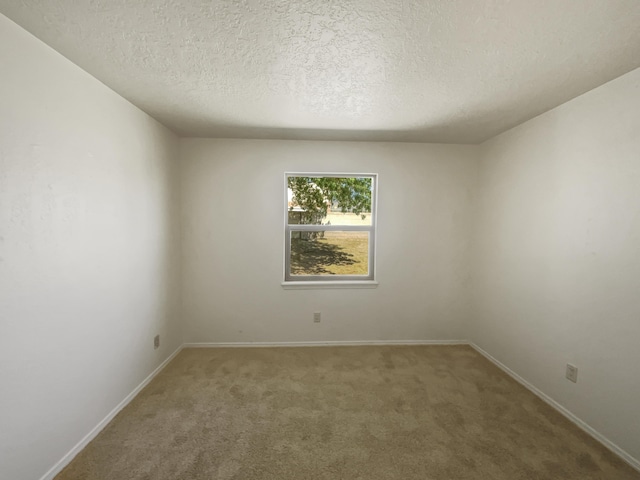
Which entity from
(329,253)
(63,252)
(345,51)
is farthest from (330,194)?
(63,252)

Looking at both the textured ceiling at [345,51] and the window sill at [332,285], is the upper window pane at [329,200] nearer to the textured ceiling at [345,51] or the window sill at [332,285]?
the window sill at [332,285]

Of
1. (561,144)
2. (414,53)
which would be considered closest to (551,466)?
(561,144)

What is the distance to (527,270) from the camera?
2.50 meters

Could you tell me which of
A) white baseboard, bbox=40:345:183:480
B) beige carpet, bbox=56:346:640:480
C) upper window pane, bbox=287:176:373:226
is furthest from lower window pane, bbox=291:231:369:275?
white baseboard, bbox=40:345:183:480

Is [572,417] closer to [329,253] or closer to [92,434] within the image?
[329,253]

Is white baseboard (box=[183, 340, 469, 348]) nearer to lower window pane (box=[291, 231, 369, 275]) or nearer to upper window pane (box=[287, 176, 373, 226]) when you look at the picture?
lower window pane (box=[291, 231, 369, 275])

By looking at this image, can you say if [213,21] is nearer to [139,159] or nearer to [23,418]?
[139,159]

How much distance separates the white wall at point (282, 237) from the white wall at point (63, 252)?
0.76m

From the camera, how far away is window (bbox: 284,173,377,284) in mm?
3334

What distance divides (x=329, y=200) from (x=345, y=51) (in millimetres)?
1961

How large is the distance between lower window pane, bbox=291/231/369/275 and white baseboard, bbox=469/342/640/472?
1.66 m

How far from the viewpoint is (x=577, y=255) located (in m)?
2.04

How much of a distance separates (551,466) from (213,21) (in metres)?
2.98

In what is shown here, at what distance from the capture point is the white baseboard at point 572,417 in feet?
5.48
